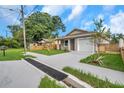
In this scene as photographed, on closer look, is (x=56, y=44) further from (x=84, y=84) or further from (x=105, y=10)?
(x=84, y=84)

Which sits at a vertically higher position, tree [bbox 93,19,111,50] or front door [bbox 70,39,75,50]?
tree [bbox 93,19,111,50]

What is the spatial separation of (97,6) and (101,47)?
4764 mm

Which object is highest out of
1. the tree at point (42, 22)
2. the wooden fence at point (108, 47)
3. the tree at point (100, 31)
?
the tree at point (42, 22)

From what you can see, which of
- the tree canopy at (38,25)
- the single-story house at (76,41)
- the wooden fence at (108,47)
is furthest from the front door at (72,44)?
the tree canopy at (38,25)

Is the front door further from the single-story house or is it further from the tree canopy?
the tree canopy

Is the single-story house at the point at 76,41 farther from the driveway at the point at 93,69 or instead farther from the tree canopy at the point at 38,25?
the driveway at the point at 93,69

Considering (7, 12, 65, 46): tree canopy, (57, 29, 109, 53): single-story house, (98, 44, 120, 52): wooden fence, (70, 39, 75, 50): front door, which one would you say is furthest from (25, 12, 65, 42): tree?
(70, 39, 75, 50): front door

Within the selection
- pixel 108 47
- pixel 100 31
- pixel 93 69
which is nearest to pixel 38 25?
pixel 100 31

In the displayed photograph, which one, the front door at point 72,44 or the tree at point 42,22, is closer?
the tree at point 42,22

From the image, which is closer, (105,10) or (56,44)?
(105,10)

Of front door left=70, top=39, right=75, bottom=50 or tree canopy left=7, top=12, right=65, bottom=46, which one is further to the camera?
front door left=70, top=39, right=75, bottom=50
